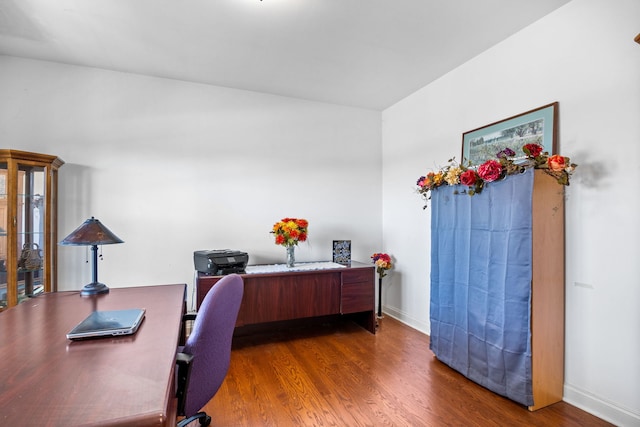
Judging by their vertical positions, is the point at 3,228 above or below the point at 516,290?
above

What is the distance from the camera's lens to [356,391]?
7.21 feet

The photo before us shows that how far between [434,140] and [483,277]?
5.21ft

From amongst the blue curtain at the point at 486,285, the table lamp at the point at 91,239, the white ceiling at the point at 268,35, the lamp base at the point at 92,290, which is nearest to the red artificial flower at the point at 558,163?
the blue curtain at the point at 486,285

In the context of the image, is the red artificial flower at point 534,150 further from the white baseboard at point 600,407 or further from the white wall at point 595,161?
the white baseboard at point 600,407

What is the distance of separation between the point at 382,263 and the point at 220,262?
6.06 feet

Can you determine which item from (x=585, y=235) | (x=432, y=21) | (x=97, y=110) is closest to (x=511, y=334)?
(x=585, y=235)

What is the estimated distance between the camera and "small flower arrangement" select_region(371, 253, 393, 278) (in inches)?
143

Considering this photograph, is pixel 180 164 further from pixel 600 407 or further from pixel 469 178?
pixel 600 407

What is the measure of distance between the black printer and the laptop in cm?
128

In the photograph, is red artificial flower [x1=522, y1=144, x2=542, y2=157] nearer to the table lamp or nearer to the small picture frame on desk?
the small picture frame on desk

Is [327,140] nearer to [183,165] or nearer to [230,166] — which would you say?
[230,166]

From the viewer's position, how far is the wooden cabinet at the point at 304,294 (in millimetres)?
2904

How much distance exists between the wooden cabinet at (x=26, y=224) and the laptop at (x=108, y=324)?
1590mm

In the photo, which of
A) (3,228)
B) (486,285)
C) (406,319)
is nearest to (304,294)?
(406,319)
